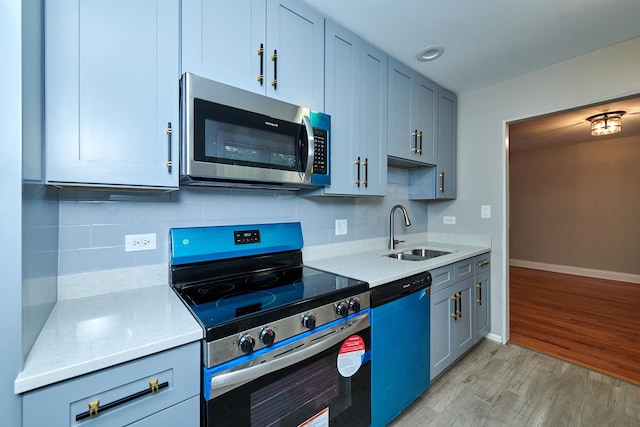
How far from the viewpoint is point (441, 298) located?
6.44 feet

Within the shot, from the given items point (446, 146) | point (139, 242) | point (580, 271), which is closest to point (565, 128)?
point (446, 146)

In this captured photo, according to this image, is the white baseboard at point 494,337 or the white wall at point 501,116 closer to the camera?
the white wall at point 501,116

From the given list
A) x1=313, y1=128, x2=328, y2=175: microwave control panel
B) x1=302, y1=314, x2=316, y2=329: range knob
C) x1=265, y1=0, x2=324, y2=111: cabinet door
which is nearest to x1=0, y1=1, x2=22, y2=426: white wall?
x1=302, y1=314, x2=316, y2=329: range knob

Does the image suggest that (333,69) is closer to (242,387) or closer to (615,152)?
(242,387)

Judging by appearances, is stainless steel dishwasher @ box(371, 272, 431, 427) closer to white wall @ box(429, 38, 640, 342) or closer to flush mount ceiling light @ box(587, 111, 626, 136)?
white wall @ box(429, 38, 640, 342)

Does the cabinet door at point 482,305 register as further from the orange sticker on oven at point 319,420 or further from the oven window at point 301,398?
the orange sticker on oven at point 319,420

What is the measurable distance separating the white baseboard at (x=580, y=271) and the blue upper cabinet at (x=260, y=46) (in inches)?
237

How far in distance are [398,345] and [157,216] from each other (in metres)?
1.45

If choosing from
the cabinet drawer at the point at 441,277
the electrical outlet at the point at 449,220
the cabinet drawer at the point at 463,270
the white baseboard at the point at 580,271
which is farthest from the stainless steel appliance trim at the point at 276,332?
the white baseboard at the point at 580,271

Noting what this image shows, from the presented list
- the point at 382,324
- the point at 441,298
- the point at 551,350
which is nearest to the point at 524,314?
the point at 551,350

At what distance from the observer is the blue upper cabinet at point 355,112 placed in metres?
1.75

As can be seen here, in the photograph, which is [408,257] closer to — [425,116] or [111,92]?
[425,116]

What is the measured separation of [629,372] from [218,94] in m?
3.36

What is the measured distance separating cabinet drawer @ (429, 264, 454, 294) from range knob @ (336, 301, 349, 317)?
815 millimetres
